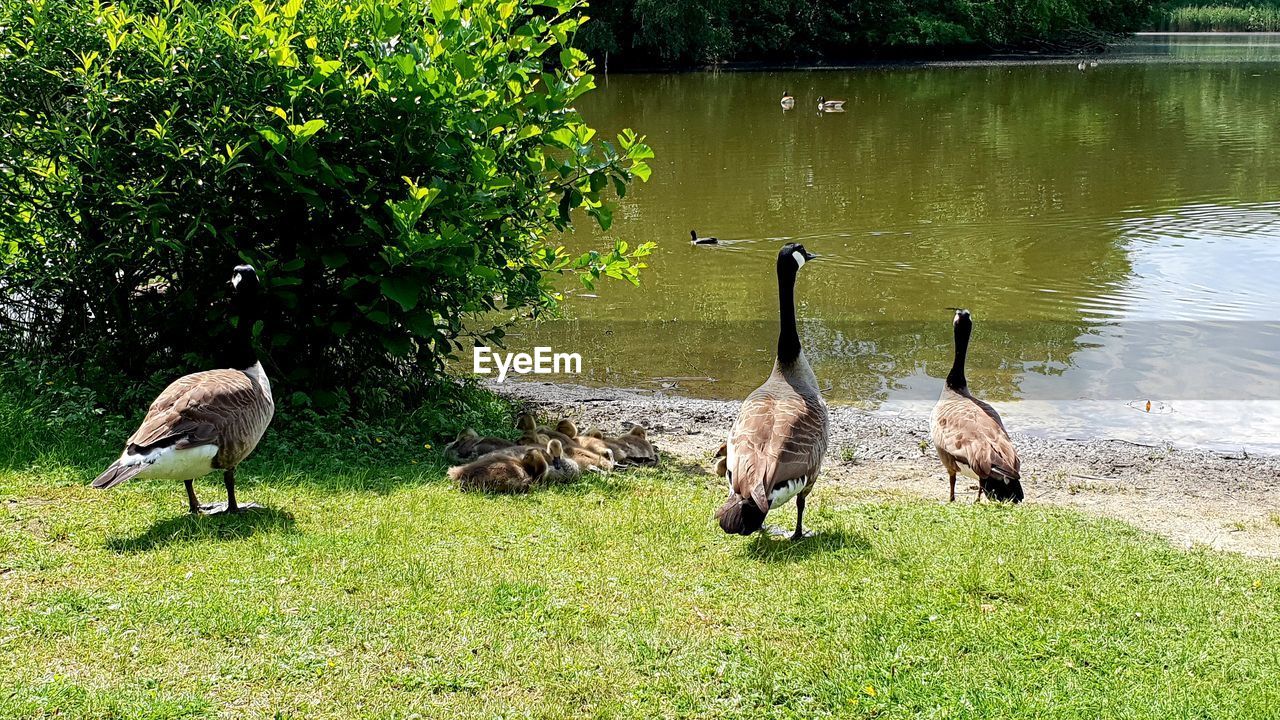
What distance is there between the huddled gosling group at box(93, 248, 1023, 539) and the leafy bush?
0.79 m

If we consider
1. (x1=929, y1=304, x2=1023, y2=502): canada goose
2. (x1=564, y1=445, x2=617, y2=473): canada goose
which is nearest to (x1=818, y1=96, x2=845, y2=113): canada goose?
(x1=929, y1=304, x2=1023, y2=502): canada goose

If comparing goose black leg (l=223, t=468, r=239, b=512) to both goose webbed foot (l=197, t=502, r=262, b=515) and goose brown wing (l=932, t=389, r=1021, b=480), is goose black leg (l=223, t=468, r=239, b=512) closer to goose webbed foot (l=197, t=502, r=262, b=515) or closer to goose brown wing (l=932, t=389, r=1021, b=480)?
goose webbed foot (l=197, t=502, r=262, b=515)

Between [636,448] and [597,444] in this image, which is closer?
[597,444]

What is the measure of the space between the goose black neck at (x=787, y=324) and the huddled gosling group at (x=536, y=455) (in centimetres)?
224

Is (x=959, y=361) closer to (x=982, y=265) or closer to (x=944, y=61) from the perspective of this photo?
(x=982, y=265)

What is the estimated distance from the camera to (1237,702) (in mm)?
5422

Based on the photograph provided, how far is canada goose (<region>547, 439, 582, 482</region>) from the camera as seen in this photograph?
9594 millimetres

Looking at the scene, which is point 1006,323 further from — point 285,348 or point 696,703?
point 696,703

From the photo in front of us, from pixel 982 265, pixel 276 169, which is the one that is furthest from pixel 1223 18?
pixel 276 169

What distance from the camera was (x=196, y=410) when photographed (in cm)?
748

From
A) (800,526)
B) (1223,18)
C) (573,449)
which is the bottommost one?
(573,449)

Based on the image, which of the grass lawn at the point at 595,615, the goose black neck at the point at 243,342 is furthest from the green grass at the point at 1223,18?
the goose black neck at the point at 243,342

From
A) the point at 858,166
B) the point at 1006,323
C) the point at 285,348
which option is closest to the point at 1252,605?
the point at 285,348

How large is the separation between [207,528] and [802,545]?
13.4 ft
